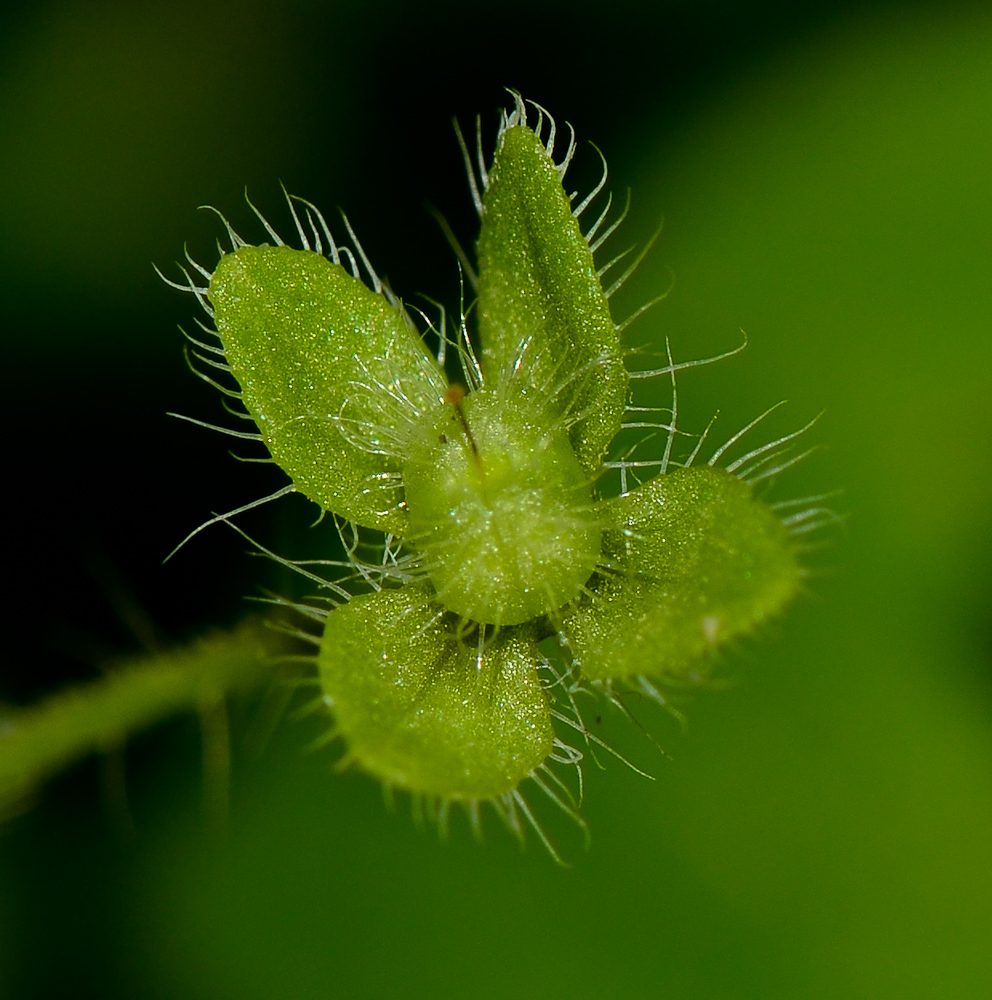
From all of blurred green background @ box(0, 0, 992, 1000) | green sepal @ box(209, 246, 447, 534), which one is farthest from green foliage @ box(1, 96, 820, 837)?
blurred green background @ box(0, 0, 992, 1000)

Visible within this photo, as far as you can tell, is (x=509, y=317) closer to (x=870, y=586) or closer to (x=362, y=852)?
(x=870, y=586)

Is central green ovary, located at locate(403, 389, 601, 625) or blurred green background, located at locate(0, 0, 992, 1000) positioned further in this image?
blurred green background, located at locate(0, 0, 992, 1000)

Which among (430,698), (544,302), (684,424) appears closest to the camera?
(430,698)

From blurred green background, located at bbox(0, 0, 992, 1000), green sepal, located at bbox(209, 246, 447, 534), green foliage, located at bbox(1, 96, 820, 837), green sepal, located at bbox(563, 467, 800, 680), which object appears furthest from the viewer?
→ blurred green background, located at bbox(0, 0, 992, 1000)

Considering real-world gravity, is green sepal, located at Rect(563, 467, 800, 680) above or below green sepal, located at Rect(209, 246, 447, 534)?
below

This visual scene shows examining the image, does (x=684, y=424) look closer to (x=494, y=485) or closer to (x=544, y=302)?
(x=544, y=302)

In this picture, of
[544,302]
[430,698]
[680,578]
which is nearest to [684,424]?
[544,302]

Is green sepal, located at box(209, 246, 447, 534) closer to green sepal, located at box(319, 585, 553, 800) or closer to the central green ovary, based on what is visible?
the central green ovary

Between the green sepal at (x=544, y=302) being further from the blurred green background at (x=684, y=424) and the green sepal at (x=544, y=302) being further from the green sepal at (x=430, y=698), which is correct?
the blurred green background at (x=684, y=424)
